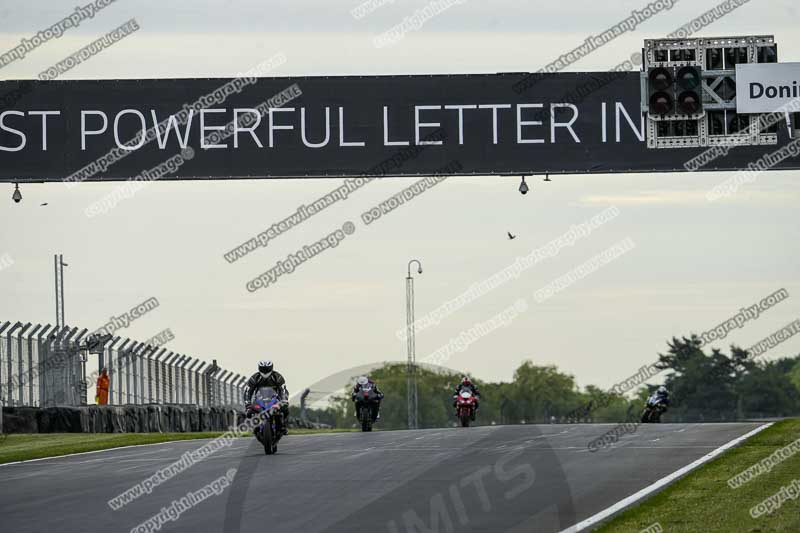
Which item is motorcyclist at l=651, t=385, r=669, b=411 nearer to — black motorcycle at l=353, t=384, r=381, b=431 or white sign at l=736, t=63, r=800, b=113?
black motorcycle at l=353, t=384, r=381, b=431

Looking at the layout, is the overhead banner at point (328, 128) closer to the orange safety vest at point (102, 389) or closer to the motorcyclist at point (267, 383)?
the motorcyclist at point (267, 383)

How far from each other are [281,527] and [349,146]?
14.0m

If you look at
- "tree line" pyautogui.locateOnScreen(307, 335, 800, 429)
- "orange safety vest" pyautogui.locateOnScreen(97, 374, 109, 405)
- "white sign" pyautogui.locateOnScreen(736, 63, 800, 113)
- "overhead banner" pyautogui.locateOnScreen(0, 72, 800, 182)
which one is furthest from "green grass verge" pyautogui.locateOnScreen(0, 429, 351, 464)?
"tree line" pyautogui.locateOnScreen(307, 335, 800, 429)

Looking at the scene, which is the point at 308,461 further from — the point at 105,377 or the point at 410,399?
the point at 410,399

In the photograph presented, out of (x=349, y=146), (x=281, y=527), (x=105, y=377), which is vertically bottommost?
(x=281, y=527)

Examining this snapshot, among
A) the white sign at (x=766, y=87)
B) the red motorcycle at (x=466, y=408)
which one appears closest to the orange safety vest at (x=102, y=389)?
the red motorcycle at (x=466, y=408)

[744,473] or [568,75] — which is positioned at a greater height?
[568,75]

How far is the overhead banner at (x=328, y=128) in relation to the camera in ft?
87.4

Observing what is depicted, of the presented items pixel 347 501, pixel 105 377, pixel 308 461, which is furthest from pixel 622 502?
pixel 105 377

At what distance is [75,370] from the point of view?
32438 mm

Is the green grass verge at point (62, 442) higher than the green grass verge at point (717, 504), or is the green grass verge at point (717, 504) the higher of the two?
the green grass verge at point (62, 442)

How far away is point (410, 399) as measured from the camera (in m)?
46.8

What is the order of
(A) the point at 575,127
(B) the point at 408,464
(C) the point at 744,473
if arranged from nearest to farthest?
1. (C) the point at 744,473
2. (B) the point at 408,464
3. (A) the point at 575,127

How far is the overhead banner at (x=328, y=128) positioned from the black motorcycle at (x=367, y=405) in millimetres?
8237
